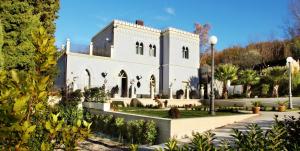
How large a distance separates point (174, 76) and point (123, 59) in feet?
22.4

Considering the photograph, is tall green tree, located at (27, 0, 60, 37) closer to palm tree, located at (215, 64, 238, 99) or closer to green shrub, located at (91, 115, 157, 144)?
green shrub, located at (91, 115, 157, 144)

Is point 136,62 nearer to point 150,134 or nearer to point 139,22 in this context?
point 139,22

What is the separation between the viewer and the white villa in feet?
104

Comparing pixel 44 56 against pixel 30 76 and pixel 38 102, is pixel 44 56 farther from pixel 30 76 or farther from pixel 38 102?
pixel 38 102

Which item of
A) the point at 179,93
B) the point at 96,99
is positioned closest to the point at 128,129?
the point at 96,99

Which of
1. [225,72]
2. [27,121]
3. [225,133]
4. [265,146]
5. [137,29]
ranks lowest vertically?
[225,133]

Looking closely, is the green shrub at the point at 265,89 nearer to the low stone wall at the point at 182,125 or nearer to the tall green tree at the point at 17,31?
the low stone wall at the point at 182,125

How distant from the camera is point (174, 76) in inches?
1483

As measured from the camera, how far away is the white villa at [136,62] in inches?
1249

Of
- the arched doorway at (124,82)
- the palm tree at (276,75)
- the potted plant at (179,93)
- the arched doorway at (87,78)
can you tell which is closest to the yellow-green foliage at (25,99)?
the palm tree at (276,75)

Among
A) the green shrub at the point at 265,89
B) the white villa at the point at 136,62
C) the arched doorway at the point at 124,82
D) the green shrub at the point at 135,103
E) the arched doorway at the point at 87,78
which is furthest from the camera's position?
the arched doorway at the point at 124,82

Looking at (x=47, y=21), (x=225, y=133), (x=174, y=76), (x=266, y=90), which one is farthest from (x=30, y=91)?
(x=174, y=76)

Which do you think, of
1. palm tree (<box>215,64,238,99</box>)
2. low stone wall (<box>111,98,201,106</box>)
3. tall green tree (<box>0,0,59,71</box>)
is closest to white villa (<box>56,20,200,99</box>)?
low stone wall (<box>111,98,201,106</box>)

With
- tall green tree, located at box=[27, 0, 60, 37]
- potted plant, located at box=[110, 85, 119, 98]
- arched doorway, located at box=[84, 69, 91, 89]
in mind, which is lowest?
potted plant, located at box=[110, 85, 119, 98]
